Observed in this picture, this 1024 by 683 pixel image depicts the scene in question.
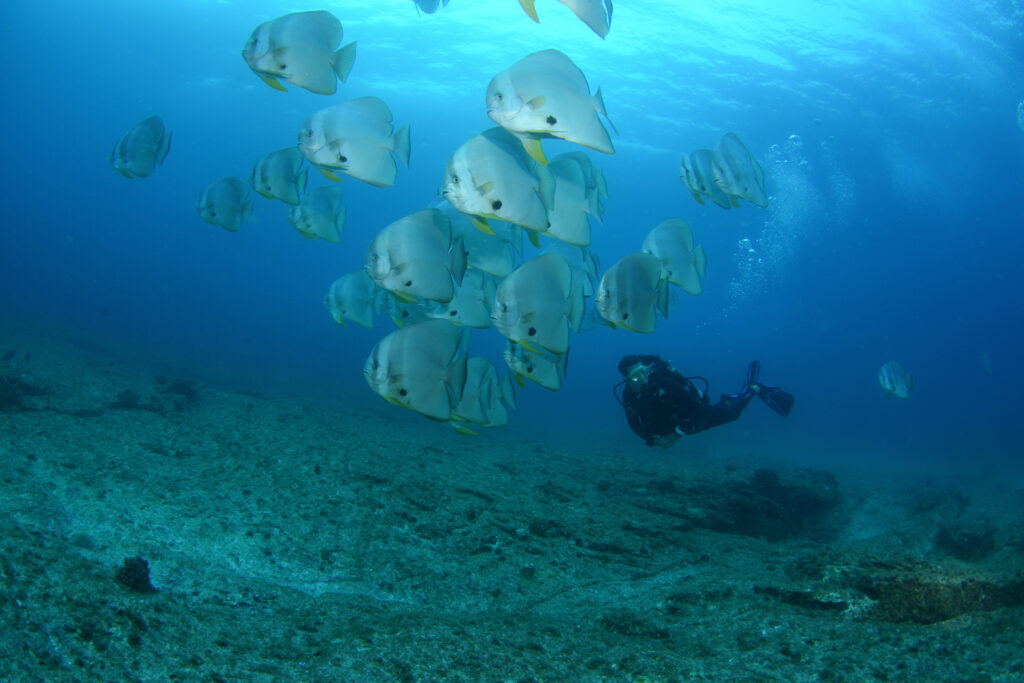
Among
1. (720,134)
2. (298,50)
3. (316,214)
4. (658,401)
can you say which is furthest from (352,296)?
(720,134)

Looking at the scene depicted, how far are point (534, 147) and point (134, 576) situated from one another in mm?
3379

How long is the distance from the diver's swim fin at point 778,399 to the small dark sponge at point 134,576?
29.0 ft

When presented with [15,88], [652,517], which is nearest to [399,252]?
[652,517]

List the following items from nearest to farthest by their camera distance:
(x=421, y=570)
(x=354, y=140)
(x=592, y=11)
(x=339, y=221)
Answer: (x=592, y=11) < (x=354, y=140) < (x=421, y=570) < (x=339, y=221)

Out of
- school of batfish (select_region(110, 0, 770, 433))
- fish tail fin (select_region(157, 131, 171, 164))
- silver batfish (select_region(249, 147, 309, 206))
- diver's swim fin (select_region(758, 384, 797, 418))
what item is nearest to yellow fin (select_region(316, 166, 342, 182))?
school of batfish (select_region(110, 0, 770, 433))

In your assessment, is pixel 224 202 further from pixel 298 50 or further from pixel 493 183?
pixel 493 183

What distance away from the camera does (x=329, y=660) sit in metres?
2.42

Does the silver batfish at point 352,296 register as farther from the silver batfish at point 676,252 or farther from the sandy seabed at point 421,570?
the silver batfish at point 676,252

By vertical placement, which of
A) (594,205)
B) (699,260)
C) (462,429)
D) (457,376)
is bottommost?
(462,429)

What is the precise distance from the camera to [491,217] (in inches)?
114

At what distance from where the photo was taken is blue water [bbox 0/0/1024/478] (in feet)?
74.6

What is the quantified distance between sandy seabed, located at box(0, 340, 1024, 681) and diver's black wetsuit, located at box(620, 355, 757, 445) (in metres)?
0.99

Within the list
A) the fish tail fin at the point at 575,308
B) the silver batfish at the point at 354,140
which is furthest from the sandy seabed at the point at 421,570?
the silver batfish at the point at 354,140

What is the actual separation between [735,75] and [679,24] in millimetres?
5479
